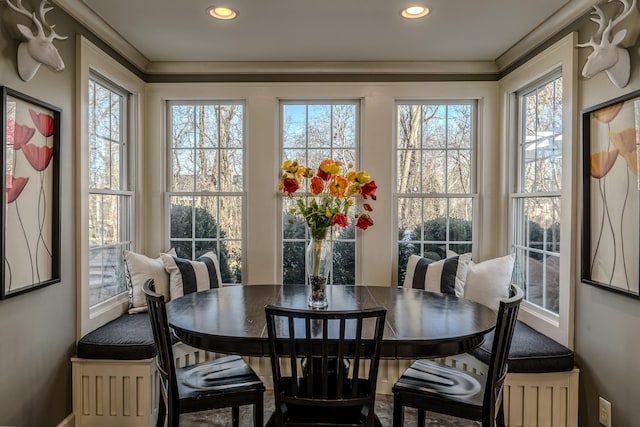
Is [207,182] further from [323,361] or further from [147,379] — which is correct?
[323,361]

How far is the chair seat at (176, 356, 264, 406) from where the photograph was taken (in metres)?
1.88

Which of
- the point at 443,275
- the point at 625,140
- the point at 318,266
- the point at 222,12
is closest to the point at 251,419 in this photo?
the point at 318,266

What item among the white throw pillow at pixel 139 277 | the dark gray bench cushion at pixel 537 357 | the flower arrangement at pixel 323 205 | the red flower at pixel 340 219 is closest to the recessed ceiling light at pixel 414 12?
the flower arrangement at pixel 323 205

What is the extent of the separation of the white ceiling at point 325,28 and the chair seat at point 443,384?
6.57 ft

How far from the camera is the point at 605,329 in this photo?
214 centimetres

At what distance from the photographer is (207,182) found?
3.45 m

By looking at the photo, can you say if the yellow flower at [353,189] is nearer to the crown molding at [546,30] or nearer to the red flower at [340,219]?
the red flower at [340,219]

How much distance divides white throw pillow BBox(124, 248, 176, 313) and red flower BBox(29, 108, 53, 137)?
1.03m

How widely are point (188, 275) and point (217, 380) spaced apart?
1099mm

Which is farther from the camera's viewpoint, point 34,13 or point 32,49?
point 34,13

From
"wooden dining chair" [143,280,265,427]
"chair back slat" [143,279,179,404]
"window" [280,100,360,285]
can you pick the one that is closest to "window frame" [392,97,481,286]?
"window" [280,100,360,285]

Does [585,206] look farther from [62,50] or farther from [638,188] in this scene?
[62,50]

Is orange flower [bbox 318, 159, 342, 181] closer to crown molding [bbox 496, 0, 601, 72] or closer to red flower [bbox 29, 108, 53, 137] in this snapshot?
red flower [bbox 29, 108, 53, 137]

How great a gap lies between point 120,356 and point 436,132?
2784 mm
